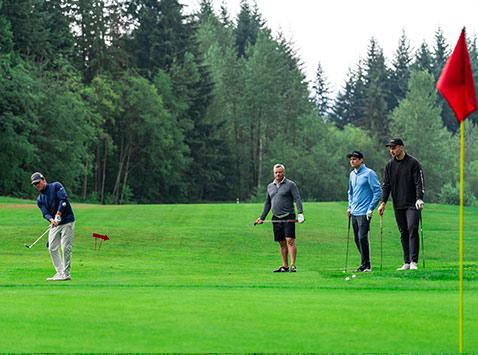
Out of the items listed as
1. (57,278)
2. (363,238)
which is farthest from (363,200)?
(57,278)

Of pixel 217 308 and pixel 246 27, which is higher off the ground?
pixel 246 27

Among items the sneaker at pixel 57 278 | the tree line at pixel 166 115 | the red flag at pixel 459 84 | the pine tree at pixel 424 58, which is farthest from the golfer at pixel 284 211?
the pine tree at pixel 424 58

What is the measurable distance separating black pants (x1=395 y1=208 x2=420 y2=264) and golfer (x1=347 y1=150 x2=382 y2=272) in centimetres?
54

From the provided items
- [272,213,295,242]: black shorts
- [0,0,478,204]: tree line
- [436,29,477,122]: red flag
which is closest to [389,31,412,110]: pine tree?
[0,0,478,204]: tree line

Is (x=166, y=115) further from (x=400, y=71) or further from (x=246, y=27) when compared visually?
(x=400, y=71)

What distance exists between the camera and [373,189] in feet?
63.0

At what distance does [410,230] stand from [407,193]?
2.19ft

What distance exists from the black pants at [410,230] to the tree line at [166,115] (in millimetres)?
51152

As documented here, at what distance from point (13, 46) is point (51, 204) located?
63.0 m

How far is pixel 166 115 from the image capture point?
92.2m

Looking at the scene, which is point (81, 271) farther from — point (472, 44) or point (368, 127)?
point (472, 44)

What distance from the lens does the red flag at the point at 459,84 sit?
9.65m

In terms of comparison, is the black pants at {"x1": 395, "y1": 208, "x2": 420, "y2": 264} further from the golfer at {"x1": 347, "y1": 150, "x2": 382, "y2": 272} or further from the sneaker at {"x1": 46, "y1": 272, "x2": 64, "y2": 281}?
the sneaker at {"x1": 46, "y1": 272, "x2": 64, "y2": 281}

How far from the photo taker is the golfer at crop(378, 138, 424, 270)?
18625mm
